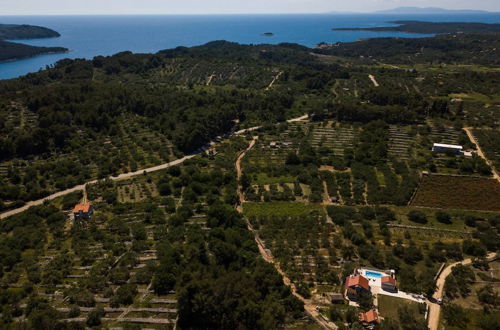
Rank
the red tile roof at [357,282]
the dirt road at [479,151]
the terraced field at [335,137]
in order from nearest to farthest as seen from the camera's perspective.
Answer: the red tile roof at [357,282]
the dirt road at [479,151]
the terraced field at [335,137]

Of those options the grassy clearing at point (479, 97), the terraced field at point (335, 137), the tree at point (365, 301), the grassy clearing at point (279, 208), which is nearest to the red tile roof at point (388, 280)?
the tree at point (365, 301)

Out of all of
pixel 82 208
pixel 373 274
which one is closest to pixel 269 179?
pixel 373 274

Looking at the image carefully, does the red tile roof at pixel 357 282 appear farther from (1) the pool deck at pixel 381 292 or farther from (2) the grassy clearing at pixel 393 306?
(2) the grassy clearing at pixel 393 306

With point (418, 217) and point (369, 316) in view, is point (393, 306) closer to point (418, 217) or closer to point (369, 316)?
point (369, 316)

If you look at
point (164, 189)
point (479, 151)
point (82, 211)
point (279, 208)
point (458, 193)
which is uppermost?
point (479, 151)

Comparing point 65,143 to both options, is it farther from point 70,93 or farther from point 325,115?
point 325,115

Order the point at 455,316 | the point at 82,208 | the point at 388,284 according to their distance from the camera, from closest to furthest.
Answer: the point at 455,316, the point at 388,284, the point at 82,208
